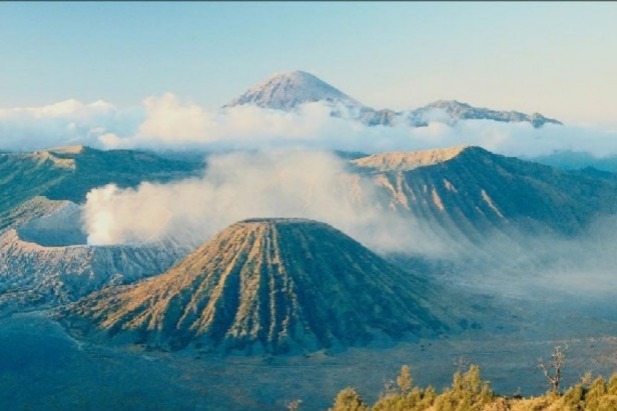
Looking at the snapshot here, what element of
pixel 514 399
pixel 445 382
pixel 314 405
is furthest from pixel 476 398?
pixel 445 382

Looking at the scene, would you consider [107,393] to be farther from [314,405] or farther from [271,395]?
[314,405]

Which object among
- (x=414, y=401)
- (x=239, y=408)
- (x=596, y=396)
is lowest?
(x=239, y=408)

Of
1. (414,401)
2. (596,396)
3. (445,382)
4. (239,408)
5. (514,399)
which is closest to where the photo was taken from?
(596,396)

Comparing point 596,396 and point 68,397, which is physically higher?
point 596,396

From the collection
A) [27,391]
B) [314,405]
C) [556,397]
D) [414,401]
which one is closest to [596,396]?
[556,397]

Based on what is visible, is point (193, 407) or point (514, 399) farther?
point (193, 407)

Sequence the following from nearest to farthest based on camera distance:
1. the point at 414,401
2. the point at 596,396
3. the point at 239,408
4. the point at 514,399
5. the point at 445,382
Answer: the point at 596,396 → the point at 514,399 → the point at 414,401 → the point at 239,408 → the point at 445,382

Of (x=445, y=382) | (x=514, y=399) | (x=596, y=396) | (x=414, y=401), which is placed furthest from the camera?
(x=445, y=382)

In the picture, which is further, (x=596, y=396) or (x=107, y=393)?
(x=107, y=393)

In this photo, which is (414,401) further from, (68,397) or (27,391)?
(27,391)
